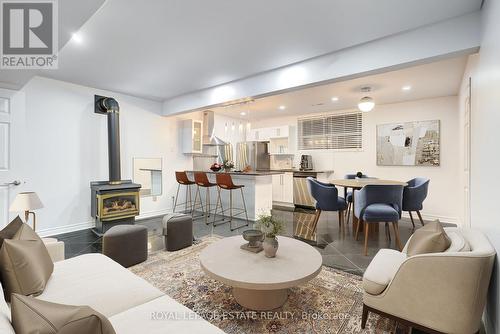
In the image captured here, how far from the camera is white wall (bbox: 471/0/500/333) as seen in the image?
143 cm

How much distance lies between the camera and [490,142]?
1.60 m

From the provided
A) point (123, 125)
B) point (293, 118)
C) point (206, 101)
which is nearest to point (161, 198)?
point (123, 125)

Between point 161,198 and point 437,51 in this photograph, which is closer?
point 437,51

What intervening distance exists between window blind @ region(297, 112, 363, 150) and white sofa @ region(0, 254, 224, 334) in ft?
18.3

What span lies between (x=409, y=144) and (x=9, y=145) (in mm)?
6907

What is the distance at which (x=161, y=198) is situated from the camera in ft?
17.7

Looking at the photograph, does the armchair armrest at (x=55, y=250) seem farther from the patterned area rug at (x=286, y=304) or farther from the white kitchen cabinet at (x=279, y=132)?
the white kitchen cabinet at (x=279, y=132)

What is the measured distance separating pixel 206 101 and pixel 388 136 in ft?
13.5

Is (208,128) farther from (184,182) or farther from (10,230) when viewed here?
(10,230)

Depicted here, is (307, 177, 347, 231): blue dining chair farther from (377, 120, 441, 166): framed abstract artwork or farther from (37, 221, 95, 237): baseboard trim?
(37, 221, 95, 237): baseboard trim

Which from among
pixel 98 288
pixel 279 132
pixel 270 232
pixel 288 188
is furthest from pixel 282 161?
pixel 98 288

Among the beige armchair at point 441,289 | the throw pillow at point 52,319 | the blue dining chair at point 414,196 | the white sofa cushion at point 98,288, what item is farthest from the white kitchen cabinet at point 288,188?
the throw pillow at point 52,319

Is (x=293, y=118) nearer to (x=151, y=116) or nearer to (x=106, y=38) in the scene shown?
(x=151, y=116)

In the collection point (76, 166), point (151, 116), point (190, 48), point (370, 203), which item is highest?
point (190, 48)
